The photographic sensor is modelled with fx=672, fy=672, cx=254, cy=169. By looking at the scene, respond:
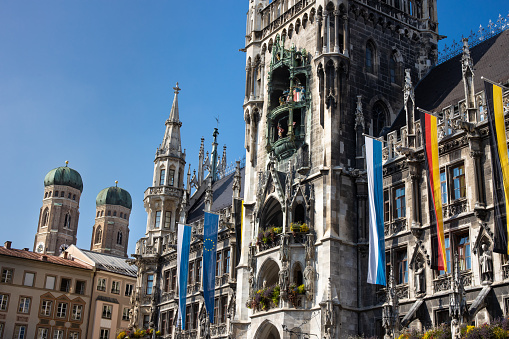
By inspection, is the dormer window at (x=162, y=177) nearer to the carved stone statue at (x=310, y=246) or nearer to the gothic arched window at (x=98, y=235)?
the carved stone statue at (x=310, y=246)

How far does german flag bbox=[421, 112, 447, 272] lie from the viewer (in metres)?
31.4

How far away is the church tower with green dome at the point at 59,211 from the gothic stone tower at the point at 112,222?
181 inches

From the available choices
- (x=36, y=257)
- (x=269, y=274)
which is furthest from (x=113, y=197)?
(x=269, y=274)

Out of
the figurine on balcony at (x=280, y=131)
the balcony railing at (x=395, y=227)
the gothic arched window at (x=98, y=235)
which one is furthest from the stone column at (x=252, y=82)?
the gothic arched window at (x=98, y=235)

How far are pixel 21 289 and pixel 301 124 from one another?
37625mm

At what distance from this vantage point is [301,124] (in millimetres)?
41938

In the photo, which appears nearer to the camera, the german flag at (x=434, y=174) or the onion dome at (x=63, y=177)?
the german flag at (x=434, y=174)

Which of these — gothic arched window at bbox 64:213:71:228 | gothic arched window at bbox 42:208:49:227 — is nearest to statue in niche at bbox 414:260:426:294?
gothic arched window at bbox 64:213:71:228

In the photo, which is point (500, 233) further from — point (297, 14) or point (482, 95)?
point (297, 14)

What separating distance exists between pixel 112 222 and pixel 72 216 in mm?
8512

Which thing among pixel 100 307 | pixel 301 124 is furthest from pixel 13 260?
pixel 301 124

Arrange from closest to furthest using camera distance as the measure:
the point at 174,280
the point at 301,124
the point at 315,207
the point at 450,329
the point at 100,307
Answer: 1. the point at 450,329
2. the point at 315,207
3. the point at 301,124
4. the point at 174,280
5. the point at 100,307

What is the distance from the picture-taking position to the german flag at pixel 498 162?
95.3 feet

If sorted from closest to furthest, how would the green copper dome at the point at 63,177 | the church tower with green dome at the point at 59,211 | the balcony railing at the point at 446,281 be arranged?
the balcony railing at the point at 446,281, the church tower with green dome at the point at 59,211, the green copper dome at the point at 63,177
